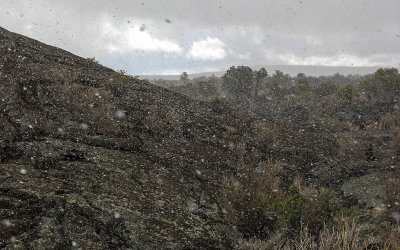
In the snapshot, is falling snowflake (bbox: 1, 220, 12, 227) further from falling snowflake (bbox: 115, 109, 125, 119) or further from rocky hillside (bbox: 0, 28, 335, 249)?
falling snowflake (bbox: 115, 109, 125, 119)

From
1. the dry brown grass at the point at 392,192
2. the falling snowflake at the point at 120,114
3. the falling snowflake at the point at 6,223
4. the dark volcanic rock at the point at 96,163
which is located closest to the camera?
the falling snowflake at the point at 6,223

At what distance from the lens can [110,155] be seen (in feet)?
24.5

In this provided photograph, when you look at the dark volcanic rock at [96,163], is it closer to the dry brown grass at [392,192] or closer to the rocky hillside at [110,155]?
the rocky hillside at [110,155]

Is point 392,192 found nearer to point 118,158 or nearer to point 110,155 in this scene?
point 118,158

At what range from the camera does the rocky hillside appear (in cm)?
484

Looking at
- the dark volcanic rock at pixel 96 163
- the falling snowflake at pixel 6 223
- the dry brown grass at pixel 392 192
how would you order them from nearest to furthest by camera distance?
the falling snowflake at pixel 6 223 → the dark volcanic rock at pixel 96 163 → the dry brown grass at pixel 392 192

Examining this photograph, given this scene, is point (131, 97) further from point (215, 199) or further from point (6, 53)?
point (215, 199)

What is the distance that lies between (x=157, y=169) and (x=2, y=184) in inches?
143

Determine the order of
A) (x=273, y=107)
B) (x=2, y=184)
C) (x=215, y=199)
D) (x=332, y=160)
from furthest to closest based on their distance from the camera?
(x=273, y=107)
(x=332, y=160)
(x=215, y=199)
(x=2, y=184)

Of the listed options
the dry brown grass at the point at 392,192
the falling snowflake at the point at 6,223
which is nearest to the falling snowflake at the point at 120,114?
the falling snowflake at the point at 6,223

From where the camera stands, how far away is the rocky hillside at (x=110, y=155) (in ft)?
15.9

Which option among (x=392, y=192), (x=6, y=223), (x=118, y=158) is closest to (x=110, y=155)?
(x=118, y=158)

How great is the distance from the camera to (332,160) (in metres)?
11.6

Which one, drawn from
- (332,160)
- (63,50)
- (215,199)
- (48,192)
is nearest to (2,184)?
(48,192)
